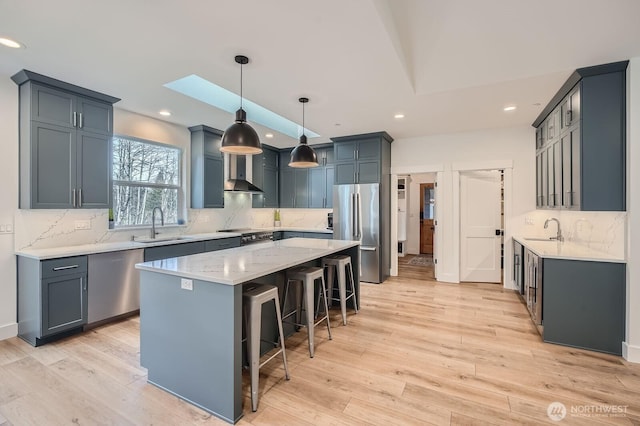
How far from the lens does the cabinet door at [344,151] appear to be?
5.46 metres

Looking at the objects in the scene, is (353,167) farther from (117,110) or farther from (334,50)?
(117,110)

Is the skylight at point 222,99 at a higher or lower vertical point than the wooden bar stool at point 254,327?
higher

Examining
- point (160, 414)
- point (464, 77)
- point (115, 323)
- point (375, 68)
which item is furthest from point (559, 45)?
point (115, 323)

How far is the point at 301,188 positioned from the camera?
6543 mm

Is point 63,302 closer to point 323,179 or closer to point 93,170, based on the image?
point 93,170

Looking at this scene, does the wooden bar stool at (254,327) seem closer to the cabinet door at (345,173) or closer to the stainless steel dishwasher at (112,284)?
the stainless steel dishwasher at (112,284)

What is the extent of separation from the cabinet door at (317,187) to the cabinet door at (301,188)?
0.32 feet

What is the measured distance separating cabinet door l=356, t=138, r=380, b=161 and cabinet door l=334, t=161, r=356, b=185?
7.9 inches

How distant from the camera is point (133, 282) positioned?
357 centimetres

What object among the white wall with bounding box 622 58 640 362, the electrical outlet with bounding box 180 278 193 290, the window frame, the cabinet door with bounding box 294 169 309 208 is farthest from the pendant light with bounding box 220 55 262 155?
the cabinet door with bounding box 294 169 309 208

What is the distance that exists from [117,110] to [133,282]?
2236 millimetres

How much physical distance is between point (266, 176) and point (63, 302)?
4.11m

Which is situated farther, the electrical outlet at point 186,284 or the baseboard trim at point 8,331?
the baseboard trim at point 8,331

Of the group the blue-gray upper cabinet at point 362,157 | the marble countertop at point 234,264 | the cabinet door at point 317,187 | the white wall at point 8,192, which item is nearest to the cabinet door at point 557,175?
the blue-gray upper cabinet at point 362,157
